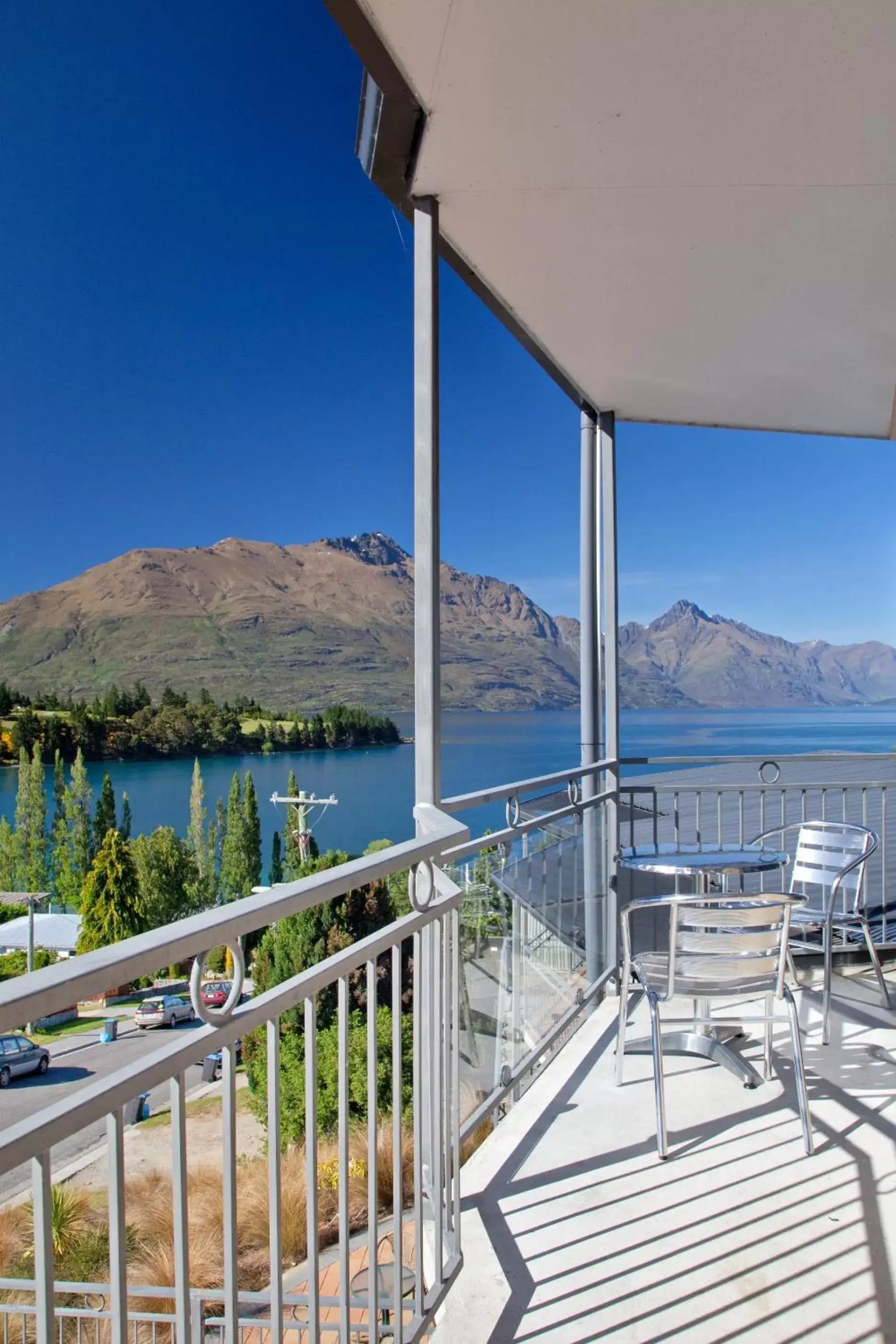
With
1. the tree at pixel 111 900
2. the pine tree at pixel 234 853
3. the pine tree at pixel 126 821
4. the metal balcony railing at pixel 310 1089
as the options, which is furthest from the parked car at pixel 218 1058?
the pine tree at pixel 126 821

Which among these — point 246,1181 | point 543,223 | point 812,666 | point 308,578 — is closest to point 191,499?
point 308,578

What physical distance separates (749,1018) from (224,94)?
5828 centimetres

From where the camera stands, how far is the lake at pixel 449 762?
3853 centimetres

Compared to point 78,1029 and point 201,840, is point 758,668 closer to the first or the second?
point 201,840

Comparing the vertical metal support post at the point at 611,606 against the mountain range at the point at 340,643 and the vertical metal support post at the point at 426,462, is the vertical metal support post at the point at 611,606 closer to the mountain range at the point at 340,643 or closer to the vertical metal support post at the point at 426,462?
the vertical metal support post at the point at 426,462

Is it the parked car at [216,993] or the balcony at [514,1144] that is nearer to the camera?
the parked car at [216,993]

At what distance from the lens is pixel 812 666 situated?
4228 centimetres

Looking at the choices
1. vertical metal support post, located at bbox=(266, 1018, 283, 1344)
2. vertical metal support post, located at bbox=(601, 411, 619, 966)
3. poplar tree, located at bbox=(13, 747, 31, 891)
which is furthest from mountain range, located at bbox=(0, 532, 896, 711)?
vertical metal support post, located at bbox=(266, 1018, 283, 1344)

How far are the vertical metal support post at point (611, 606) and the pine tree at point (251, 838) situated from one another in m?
38.2

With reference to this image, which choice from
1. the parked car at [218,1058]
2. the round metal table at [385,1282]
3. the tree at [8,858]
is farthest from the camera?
the tree at [8,858]

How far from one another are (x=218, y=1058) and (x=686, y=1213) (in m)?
1.44

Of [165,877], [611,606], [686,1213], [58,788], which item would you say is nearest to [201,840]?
[165,877]

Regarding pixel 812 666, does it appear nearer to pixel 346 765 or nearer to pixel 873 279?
pixel 346 765

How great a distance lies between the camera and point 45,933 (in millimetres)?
30344
